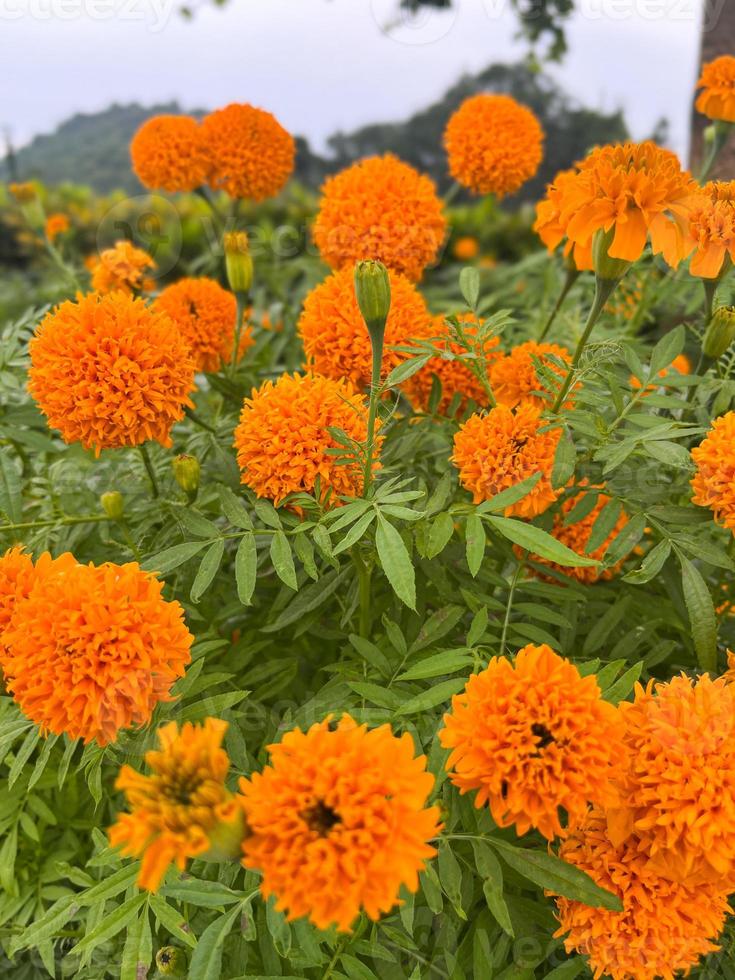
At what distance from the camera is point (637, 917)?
2.38ft

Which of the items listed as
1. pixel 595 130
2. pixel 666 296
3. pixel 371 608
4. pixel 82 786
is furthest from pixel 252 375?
pixel 595 130

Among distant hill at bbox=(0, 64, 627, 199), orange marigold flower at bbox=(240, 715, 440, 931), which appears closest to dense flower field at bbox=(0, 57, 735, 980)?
orange marigold flower at bbox=(240, 715, 440, 931)

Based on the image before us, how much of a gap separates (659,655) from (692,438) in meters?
0.34

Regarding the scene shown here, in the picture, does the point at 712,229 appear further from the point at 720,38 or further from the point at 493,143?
the point at 720,38

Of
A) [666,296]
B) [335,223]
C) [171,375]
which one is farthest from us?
[666,296]

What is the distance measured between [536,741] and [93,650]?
41 cm

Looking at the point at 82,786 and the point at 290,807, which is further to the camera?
the point at 82,786

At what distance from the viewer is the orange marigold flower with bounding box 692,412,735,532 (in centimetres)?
87

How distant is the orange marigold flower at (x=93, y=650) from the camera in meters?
0.72

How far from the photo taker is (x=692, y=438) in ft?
3.72

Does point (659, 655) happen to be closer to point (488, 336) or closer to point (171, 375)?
point (488, 336)

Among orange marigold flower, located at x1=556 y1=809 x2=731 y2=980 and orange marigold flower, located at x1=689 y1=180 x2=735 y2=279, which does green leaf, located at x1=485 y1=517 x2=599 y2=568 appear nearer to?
orange marigold flower, located at x1=556 y1=809 x2=731 y2=980

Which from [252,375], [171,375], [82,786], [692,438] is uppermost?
[171,375]

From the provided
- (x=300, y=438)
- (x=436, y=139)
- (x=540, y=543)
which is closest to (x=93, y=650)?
(x=300, y=438)
